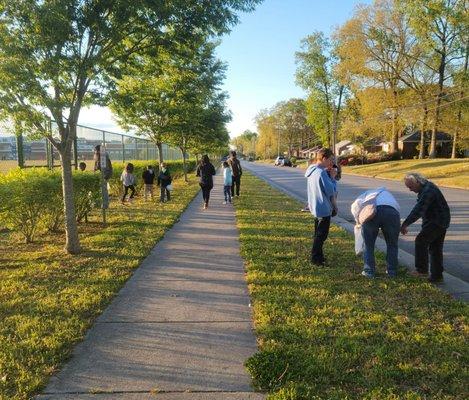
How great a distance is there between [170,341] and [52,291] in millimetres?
2116

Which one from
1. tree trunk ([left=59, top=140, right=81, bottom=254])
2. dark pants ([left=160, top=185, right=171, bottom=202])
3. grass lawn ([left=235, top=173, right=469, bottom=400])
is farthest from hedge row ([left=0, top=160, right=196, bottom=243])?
dark pants ([left=160, top=185, right=171, bottom=202])

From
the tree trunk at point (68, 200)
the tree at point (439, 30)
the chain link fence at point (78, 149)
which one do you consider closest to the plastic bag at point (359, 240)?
the tree trunk at point (68, 200)

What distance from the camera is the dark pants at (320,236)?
6.43 metres

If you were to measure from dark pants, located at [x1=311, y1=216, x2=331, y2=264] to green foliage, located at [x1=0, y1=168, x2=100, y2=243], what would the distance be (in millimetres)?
4969

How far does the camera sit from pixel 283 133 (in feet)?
411

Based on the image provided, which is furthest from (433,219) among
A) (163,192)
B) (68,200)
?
(163,192)

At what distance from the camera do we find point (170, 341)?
398 centimetres

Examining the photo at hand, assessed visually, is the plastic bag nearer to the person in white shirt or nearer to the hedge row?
the person in white shirt

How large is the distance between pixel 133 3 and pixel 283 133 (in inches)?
4758

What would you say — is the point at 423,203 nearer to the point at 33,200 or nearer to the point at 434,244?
the point at 434,244

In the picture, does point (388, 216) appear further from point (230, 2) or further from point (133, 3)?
point (133, 3)

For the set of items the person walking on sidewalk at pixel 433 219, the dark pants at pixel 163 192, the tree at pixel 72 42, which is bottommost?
the dark pants at pixel 163 192

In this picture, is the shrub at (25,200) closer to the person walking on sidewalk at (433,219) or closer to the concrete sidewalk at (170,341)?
the concrete sidewalk at (170,341)

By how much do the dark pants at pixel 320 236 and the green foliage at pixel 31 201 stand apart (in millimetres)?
4969
